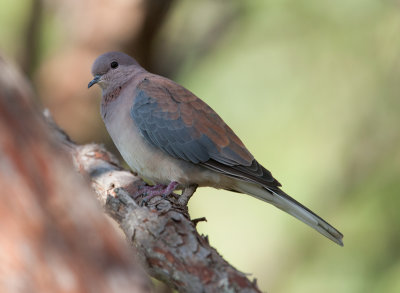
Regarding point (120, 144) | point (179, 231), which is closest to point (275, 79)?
point (120, 144)

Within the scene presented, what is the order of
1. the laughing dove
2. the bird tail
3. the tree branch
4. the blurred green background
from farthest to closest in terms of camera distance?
the blurred green background
the laughing dove
the bird tail
the tree branch

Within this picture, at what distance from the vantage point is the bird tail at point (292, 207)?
3307 millimetres

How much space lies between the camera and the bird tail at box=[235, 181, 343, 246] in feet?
10.8

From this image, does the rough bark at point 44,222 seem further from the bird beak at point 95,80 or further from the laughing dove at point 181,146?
the bird beak at point 95,80

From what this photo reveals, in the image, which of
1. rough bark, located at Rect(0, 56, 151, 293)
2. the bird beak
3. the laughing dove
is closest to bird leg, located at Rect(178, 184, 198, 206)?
the laughing dove

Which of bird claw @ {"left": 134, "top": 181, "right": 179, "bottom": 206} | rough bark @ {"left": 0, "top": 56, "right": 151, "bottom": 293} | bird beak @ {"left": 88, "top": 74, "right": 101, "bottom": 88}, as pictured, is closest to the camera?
rough bark @ {"left": 0, "top": 56, "right": 151, "bottom": 293}

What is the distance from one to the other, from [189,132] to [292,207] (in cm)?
84

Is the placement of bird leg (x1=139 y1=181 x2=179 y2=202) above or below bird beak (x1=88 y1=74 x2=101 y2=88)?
below

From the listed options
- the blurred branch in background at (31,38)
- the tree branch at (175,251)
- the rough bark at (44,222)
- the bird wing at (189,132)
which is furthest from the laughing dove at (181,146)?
the blurred branch in background at (31,38)

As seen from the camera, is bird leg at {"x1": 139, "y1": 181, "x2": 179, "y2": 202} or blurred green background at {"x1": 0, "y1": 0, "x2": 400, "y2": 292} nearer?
bird leg at {"x1": 139, "y1": 181, "x2": 179, "y2": 202}

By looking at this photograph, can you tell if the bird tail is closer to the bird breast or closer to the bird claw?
the bird breast

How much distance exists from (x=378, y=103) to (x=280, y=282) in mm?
2315

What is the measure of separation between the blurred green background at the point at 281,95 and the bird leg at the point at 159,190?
94.0 inches

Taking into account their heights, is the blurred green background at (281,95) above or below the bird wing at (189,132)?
above
